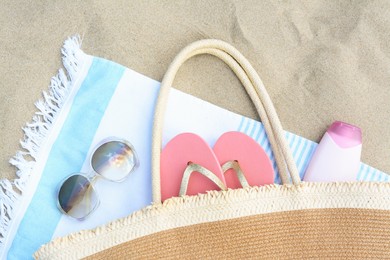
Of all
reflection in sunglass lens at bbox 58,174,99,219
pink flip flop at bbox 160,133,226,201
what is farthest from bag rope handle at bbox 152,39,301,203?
reflection in sunglass lens at bbox 58,174,99,219

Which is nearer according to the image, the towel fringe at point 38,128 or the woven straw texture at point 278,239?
the woven straw texture at point 278,239

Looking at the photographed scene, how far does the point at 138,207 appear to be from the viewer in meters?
0.85

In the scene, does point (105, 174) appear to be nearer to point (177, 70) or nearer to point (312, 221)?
point (177, 70)

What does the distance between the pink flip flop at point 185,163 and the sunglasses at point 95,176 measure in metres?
0.07

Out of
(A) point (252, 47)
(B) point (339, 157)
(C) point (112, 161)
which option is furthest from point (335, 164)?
(C) point (112, 161)

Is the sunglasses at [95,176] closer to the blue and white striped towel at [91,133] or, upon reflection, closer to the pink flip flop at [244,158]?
the blue and white striped towel at [91,133]

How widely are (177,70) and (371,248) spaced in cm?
45

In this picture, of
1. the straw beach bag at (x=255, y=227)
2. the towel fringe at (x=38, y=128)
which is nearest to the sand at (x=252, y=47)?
the towel fringe at (x=38, y=128)

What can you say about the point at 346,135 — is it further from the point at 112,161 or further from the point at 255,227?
the point at 112,161

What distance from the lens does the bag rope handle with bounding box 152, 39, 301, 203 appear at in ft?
2.73

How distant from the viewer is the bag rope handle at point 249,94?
83 cm

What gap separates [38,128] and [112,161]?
6.3 inches

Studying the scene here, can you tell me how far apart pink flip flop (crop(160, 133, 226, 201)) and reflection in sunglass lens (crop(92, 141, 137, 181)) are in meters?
0.07

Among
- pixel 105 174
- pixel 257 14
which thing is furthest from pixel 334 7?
pixel 105 174
